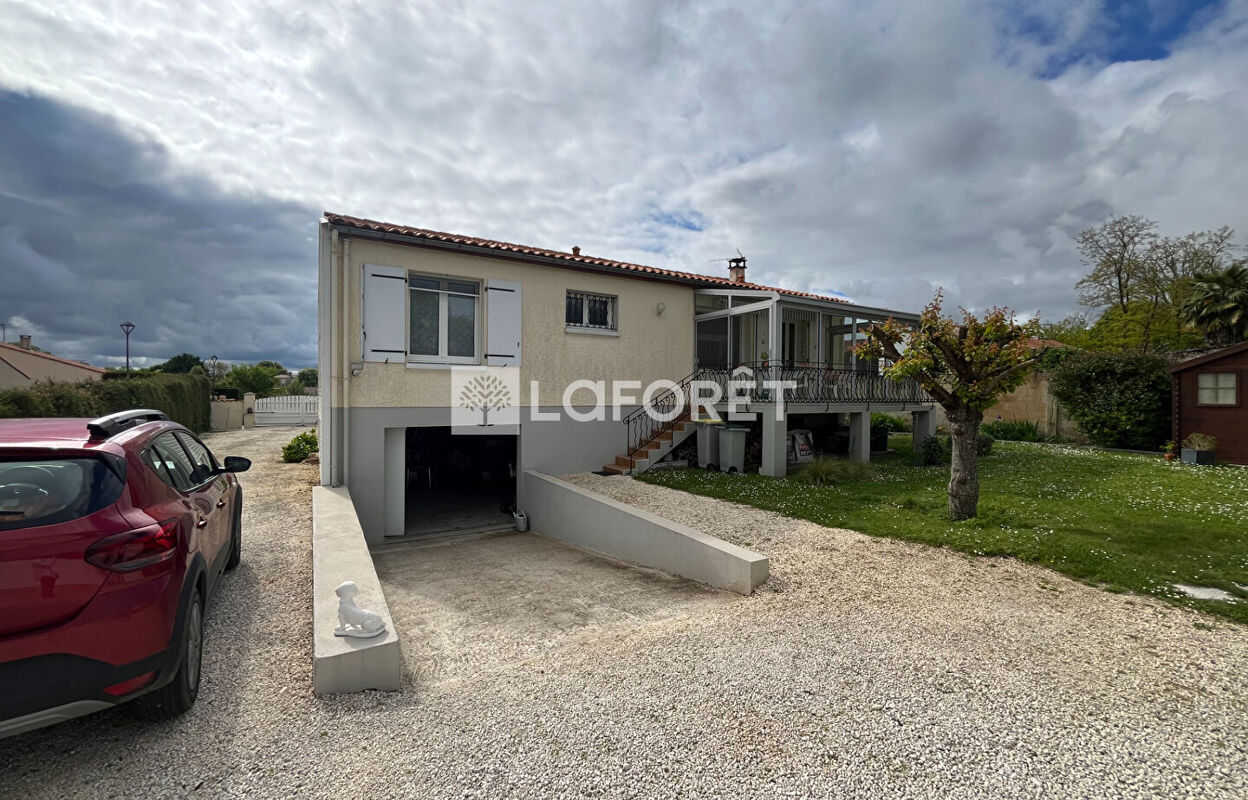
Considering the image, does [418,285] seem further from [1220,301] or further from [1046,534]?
[1220,301]

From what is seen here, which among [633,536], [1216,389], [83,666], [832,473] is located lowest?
[633,536]

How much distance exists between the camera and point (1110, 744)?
2.84 meters

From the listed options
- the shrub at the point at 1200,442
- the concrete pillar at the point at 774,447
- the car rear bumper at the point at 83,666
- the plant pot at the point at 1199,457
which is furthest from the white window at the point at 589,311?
the shrub at the point at 1200,442

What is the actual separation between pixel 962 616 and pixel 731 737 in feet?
9.04

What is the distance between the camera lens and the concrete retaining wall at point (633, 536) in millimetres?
5797

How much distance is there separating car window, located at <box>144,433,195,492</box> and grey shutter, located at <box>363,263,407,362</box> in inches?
211

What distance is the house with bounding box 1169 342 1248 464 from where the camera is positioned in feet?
40.7

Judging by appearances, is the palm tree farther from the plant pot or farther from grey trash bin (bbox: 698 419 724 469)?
grey trash bin (bbox: 698 419 724 469)

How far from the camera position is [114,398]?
516 inches

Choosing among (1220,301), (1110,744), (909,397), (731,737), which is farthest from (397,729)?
(1220,301)

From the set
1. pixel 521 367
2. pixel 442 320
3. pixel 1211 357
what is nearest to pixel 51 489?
pixel 442 320

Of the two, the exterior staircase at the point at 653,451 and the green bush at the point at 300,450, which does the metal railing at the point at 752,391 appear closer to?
the exterior staircase at the point at 653,451

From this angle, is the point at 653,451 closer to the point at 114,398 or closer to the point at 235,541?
the point at 235,541

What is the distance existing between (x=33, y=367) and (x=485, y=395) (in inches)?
1116
